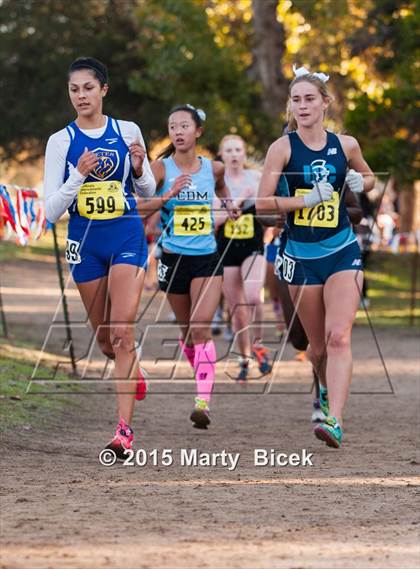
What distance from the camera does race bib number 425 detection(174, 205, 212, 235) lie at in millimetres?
9414

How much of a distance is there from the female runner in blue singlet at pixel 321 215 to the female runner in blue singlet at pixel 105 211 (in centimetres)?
83

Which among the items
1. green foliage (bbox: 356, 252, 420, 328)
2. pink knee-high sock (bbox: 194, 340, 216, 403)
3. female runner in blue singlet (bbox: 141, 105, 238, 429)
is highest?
female runner in blue singlet (bbox: 141, 105, 238, 429)

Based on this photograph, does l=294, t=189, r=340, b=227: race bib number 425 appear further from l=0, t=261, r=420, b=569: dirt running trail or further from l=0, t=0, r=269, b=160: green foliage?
l=0, t=0, r=269, b=160: green foliage

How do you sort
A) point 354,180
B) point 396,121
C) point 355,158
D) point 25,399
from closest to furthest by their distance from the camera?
point 354,180, point 355,158, point 25,399, point 396,121

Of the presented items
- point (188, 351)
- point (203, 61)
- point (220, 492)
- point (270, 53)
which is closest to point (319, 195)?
point (220, 492)

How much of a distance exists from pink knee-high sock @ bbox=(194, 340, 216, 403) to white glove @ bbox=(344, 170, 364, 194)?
1.85m

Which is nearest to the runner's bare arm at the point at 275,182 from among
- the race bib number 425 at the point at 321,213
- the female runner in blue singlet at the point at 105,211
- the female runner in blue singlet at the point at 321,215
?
the female runner in blue singlet at the point at 321,215

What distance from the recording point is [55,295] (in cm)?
2684

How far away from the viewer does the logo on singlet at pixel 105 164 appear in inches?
306

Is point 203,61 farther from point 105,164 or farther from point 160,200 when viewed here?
point 105,164

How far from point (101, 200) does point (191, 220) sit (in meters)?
1.67

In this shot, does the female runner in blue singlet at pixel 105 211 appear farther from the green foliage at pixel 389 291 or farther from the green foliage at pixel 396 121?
the green foliage at pixel 389 291

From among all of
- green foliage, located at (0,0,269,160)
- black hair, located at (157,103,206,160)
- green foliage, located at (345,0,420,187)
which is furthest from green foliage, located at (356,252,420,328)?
black hair, located at (157,103,206,160)

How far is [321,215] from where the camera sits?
26.8ft
